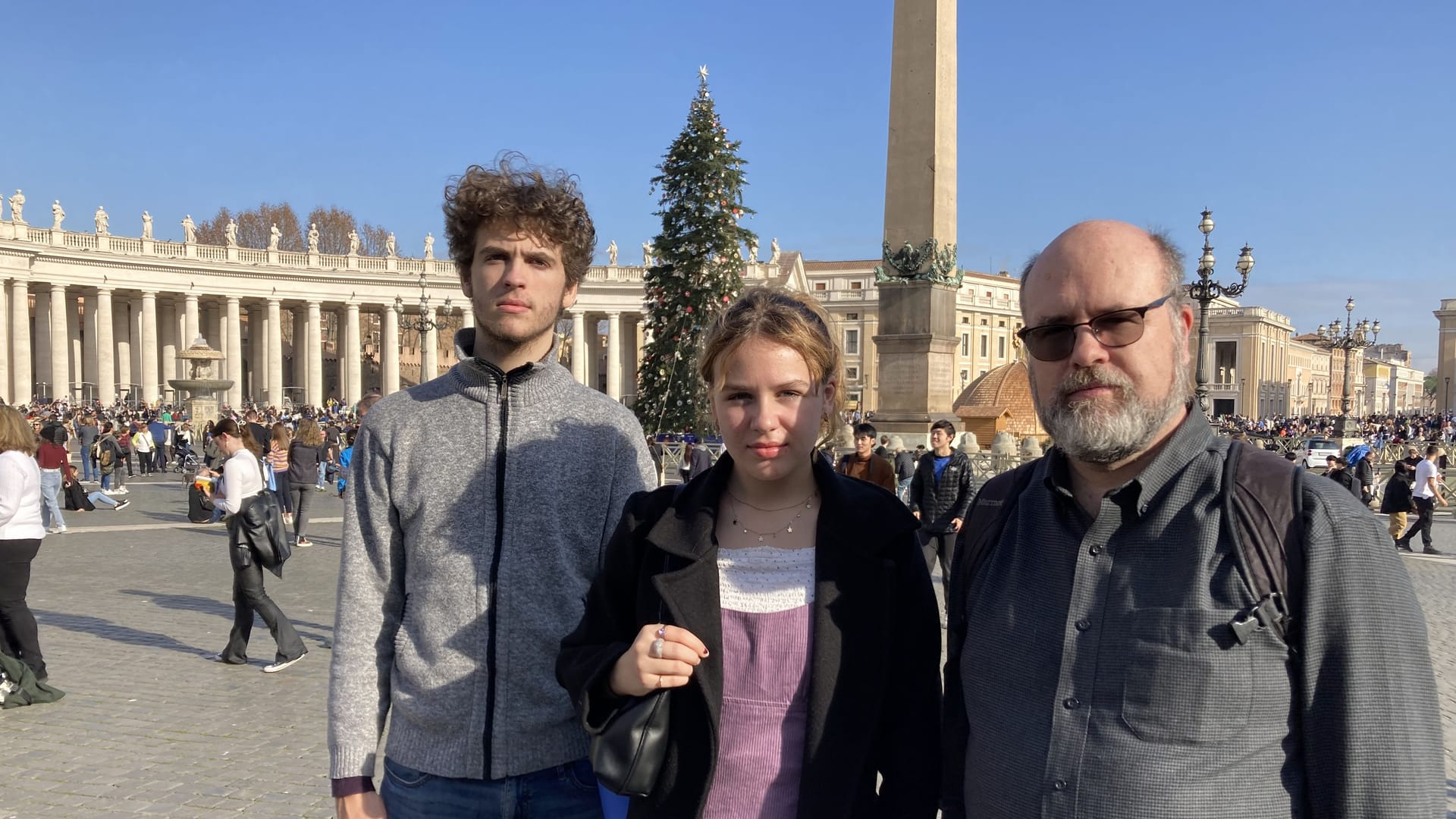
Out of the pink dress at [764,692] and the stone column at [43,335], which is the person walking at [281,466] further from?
the stone column at [43,335]

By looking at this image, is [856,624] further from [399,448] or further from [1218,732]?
[399,448]

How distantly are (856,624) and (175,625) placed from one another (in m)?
9.05

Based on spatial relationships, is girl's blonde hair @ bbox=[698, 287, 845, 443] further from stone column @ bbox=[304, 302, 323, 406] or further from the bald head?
stone column @ bbox=[304, 302, 323, 406]

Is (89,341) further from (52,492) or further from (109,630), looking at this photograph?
(109,630)

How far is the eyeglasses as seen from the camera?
1.88m

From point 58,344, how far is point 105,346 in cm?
226

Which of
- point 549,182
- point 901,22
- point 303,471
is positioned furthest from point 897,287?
point 549,182

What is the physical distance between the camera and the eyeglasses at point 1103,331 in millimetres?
1879

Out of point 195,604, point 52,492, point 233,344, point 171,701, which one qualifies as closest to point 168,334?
point 233,344

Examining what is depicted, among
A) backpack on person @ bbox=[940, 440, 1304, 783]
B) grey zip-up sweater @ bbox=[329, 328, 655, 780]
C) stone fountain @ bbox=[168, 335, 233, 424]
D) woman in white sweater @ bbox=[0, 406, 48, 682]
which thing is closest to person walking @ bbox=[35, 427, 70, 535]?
woman in white sweater @ bbox=[0, 406, 48, 682]

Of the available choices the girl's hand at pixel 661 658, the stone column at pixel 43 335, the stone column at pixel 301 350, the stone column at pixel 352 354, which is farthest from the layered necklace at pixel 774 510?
the stone column at pixel 301 350

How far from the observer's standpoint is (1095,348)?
1.89 m

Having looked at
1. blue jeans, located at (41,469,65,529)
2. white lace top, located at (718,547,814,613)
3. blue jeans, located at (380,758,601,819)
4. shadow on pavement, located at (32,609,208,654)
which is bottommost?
shadow on pavement, located at (32,609,208,654)

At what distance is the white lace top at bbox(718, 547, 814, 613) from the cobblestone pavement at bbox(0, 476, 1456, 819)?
372 cm
